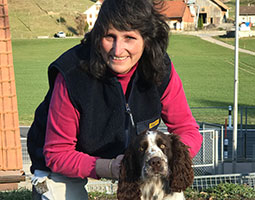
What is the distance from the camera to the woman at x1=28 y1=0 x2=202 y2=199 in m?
3.13

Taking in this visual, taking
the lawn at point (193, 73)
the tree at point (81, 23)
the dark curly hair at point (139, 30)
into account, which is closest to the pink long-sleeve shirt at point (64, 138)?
the dark curly hair at point (139, 30)

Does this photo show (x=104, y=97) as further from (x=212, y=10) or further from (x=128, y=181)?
(x=212, y=10)

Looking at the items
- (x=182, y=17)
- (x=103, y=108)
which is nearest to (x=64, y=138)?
(x=103, y=108)

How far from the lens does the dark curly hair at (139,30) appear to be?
309 centimetres

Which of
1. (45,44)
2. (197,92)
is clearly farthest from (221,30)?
(197,92)

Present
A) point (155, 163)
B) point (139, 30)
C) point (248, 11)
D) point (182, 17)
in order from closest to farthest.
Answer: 1. point (155, 163)
2. point (139, 30)
3. point (182, 17)
4. point (248, 11)

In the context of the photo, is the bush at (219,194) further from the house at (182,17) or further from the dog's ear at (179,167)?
the house at (182,17)

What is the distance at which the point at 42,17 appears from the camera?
104000 millimetres

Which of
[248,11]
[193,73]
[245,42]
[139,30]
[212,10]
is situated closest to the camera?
[139,30]

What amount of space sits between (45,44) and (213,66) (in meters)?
32.3

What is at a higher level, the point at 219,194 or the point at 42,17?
the point at 42,17

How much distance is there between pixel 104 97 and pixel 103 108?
0.26ft

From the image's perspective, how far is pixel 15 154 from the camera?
311 inches

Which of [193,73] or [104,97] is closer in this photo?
[104,97]
